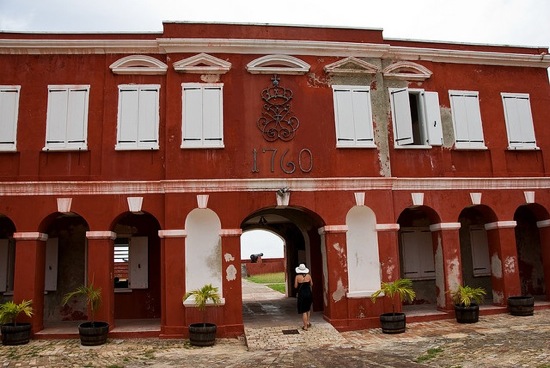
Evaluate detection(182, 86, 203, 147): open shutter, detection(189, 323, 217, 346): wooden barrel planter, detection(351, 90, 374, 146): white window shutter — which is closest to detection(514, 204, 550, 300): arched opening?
detection(351, 90, 374, 146): white window shutter

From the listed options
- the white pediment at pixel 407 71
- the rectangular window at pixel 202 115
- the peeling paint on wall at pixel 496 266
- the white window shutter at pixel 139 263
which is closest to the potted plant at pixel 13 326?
the white window shutter at pixel 139 263

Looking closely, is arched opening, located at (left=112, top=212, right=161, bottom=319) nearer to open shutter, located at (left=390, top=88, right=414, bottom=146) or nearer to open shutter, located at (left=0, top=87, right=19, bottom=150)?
open shutter, located at (left=0, top=87, right=19, bottom=150)

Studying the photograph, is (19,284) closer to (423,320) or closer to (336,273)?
(336,273)

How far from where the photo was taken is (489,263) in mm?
16484

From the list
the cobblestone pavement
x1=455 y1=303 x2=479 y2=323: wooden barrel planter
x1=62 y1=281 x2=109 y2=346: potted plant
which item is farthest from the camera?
x1=455 y1=303 x2=479 y2=323: wooden barrel planter

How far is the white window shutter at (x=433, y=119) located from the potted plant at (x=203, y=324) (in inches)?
300

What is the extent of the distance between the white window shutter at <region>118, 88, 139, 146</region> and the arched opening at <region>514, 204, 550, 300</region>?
1246 cm

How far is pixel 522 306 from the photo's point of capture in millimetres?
13844

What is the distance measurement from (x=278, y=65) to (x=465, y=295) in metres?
8.08

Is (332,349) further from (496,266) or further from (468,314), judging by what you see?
(496,266)

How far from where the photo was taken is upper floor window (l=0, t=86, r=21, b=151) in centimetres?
1378

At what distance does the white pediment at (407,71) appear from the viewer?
15.0 meters

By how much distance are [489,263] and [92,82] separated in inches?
531

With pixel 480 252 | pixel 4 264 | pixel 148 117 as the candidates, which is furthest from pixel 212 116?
pixel 480 252
